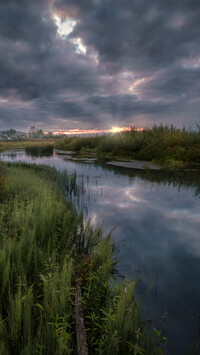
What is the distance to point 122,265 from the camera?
3.96 m

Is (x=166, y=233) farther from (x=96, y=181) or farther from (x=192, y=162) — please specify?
(x=192, y=162)

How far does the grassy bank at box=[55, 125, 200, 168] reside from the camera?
16156 millimetres

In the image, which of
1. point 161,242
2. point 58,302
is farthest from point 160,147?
point 58,302

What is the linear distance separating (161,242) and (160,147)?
15.0m

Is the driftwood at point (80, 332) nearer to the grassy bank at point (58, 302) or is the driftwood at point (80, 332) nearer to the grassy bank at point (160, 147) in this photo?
the grassy bank at point (58, 302)

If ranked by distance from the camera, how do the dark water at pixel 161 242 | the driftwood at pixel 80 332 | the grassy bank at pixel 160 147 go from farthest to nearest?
the grassy bank at pixel 160 147 < the dark water at pixel 161 242 < the driftwood at pixel 80 332

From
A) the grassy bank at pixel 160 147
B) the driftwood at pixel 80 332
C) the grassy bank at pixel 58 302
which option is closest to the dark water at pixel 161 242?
the grassy bank at pixel 58 302

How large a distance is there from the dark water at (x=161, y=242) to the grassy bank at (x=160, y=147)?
19.4 ft

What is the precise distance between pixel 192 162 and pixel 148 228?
12262 millimetres

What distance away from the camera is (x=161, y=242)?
4.98 metres

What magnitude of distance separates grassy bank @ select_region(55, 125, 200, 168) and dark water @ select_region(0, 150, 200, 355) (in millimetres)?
5926

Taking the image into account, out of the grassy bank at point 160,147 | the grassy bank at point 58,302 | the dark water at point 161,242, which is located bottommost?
the dark water at point 161,242

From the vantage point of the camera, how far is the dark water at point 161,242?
282 cm

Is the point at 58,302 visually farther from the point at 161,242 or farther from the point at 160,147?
the point at 160,147
